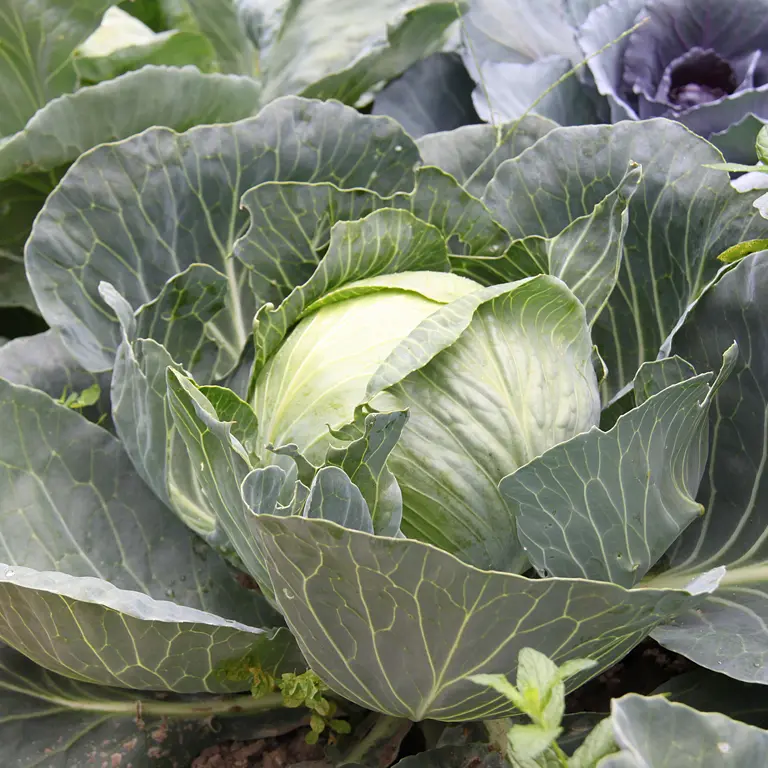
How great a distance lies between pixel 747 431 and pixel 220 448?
55cm

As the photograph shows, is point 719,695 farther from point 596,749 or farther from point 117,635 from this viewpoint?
point 117,635

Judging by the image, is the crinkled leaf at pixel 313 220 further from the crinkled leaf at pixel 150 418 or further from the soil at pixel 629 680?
the soil at pixel 629 680

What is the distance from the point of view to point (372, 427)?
0.65 metres

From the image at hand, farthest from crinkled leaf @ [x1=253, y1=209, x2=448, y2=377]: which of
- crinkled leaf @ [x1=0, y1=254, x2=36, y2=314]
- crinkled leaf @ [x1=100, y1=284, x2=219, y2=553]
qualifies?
crinkled leaf @ [x1=0, y1=254, x2=36, y2=314]

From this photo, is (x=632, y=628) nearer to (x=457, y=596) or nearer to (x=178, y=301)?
(x=457, y=596)

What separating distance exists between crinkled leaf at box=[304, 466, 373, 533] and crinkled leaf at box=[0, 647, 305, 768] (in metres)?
0.40

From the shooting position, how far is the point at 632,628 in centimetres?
66

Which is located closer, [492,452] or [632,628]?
[632,628]

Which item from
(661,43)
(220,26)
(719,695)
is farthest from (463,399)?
(220,26)

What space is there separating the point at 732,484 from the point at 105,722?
0.71m

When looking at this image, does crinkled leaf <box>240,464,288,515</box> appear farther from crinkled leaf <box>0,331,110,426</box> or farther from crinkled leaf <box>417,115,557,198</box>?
crinkled leaf <box>417,115,557,198</box>

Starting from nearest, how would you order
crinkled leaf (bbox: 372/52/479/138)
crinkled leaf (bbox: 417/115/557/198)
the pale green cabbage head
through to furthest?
the pale green cabbage head < crinkled leaf (bbox: 417/115/557/198) < crinkled leaf (bbox: 372/52/479/138)

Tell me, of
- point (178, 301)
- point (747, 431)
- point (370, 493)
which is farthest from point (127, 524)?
point (747, 431)

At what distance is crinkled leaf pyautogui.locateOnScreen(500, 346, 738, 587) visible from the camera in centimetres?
68
